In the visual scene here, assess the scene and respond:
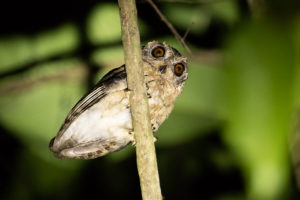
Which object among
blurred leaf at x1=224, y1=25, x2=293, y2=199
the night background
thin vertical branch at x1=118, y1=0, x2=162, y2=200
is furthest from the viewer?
the night background

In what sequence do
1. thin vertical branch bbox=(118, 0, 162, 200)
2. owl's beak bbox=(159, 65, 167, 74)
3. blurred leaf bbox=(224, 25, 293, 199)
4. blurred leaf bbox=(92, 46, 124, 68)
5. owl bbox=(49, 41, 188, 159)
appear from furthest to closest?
blurred leaf bbox=(92, 46, 124, 68), owl's beak bbox=(159, 65, 167, 74), owl bbox=(49, 41, 188, 159), thin vertical branch bbox=(118, 0, 162, 200), blurred leaf bbox=(224, 25, 293, 199)

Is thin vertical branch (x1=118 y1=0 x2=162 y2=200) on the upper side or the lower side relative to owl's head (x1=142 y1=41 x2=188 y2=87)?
lower

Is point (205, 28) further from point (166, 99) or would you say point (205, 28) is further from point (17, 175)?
point (17, 175)

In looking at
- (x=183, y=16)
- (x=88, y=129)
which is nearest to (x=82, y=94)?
(x=88, y=129)

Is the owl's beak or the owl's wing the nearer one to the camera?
the owl's wing

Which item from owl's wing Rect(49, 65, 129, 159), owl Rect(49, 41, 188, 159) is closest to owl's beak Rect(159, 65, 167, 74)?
owl Rect(49, 41, 188, 159)

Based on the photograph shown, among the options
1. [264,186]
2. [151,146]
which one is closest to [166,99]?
A: [151,146]

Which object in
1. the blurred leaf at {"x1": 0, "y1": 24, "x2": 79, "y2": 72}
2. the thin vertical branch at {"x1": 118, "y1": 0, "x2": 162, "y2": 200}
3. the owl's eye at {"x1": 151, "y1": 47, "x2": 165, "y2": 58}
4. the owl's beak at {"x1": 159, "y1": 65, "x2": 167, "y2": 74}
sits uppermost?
the blurred leaf at {"x1": 0, "y1": 24, "x2": 79, "y2": 72}

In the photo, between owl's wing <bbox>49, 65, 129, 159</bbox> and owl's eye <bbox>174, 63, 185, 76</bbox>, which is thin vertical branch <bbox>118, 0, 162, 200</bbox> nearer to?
owl's wing <bbox>49, 65, 129, 159</bbox>
